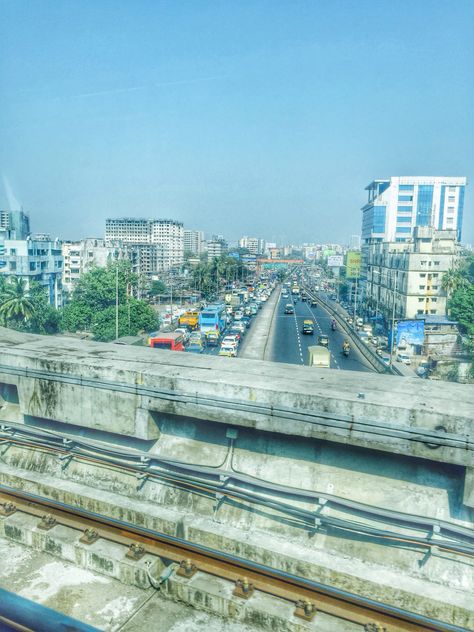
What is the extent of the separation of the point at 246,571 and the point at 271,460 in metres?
1.47

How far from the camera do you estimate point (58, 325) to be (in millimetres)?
44438

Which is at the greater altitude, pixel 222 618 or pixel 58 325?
pixel 222 618

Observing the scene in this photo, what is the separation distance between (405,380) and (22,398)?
5783 mm

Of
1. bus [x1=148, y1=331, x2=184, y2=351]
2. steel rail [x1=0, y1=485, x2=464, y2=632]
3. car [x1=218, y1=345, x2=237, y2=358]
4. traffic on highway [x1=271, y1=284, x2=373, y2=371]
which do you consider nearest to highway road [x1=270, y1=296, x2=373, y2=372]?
traffic on highway [x1=271, y1=284, x2=373, y2=371]

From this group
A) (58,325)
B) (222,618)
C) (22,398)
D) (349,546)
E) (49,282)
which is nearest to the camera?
(222,618)

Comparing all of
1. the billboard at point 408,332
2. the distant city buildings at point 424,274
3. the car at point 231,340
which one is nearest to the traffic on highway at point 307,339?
the car at point 231,340

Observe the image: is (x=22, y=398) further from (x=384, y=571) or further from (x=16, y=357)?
(x=384, y=571)

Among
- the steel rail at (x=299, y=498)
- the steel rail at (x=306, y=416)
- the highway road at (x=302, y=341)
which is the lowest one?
the highway road at (x=302, y=341)

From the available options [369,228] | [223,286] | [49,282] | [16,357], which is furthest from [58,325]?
[369,228]

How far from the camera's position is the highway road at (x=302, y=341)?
37.4m

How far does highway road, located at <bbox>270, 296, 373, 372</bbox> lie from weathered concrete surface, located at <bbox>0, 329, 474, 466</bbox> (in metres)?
27.8

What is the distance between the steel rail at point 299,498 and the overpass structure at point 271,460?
20 mm

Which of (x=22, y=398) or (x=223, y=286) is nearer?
(x=22, y=398)

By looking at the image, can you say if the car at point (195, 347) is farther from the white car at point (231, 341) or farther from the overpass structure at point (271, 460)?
the overpass structure at point (271, 460)
